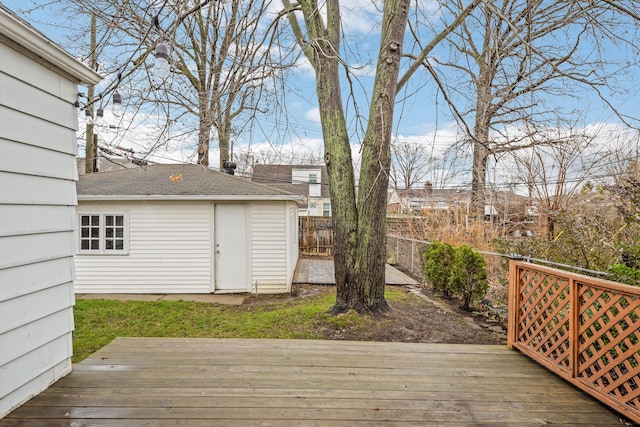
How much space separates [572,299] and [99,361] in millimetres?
3939

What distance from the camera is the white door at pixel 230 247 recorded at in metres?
7.98

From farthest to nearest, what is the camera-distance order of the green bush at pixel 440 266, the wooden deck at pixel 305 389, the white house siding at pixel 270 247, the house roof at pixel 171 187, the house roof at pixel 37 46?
1. the white house siding at pixel 270 247
2. the house roof at pixel 171 187
3. the green bush at pixel 440 266
4. the wooden deck at pixel 305 389
5. the house roof at pixel 37 46

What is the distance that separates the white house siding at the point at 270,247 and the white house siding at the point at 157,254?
1049 mm

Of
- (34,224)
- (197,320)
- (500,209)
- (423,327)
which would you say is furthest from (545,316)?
(500,209)

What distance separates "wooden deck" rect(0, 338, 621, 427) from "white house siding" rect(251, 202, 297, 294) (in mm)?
4451

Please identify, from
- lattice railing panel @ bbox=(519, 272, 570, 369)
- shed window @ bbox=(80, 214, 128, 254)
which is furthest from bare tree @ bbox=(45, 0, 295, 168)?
shed window @ bbox=(80, 214, 128, 254)

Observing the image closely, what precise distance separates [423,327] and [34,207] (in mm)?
4534

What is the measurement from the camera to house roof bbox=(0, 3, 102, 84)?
2.08 meters

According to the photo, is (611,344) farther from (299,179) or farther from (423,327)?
(299,179)

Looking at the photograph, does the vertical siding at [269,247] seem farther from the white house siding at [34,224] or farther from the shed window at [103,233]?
the white house siding at [34,224]

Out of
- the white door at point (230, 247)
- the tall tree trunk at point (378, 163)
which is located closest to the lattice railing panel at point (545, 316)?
the tall tree trunk at point (378, 163)

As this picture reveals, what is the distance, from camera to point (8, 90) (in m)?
2.19

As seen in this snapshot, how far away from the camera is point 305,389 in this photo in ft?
8.46

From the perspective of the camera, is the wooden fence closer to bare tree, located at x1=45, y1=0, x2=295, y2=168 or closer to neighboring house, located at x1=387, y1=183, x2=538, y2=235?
neighboring house, located at x1=387, y1=183, x2=538, y2=235
